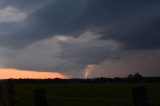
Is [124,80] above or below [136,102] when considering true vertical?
above

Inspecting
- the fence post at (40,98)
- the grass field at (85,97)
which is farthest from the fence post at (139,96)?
the fence post at (40,98)

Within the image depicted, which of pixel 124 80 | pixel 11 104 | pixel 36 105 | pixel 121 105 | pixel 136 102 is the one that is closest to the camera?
pixel 136 102

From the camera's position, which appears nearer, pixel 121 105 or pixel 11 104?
pixel 11 104

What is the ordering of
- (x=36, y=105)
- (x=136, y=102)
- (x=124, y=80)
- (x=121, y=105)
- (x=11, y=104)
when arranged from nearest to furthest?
(x=136, y=102)
(x=36, y=105)
(x=11, y=104)
(x=121, y=105)
(x=124, y=80)

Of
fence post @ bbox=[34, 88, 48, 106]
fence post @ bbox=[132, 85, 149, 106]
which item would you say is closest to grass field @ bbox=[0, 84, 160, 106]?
fence post @ bbox=[34, 88, 48, 106]

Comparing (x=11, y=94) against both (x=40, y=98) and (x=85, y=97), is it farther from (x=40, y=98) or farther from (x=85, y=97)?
(x=85, y=97)

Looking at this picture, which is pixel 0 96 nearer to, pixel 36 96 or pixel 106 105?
pixel 106 105

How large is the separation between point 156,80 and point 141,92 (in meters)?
114

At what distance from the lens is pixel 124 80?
115m

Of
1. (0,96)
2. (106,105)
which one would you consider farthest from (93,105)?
(0,96)

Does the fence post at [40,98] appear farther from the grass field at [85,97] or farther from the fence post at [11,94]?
the fence post at [11,94]

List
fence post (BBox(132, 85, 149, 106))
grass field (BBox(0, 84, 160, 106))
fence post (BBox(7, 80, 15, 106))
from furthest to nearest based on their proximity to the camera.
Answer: fence post (BBox(7, 80, 15, 106))
grass field (BBox(0, 84, 160, 106))
fence post (BBox(132, 85, 149, 106))

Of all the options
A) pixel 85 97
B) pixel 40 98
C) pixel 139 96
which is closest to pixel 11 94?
pixel 40 98

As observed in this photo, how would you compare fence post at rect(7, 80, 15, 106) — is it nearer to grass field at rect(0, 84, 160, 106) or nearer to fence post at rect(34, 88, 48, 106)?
grass field at rect(0, 84, 160, 106)
